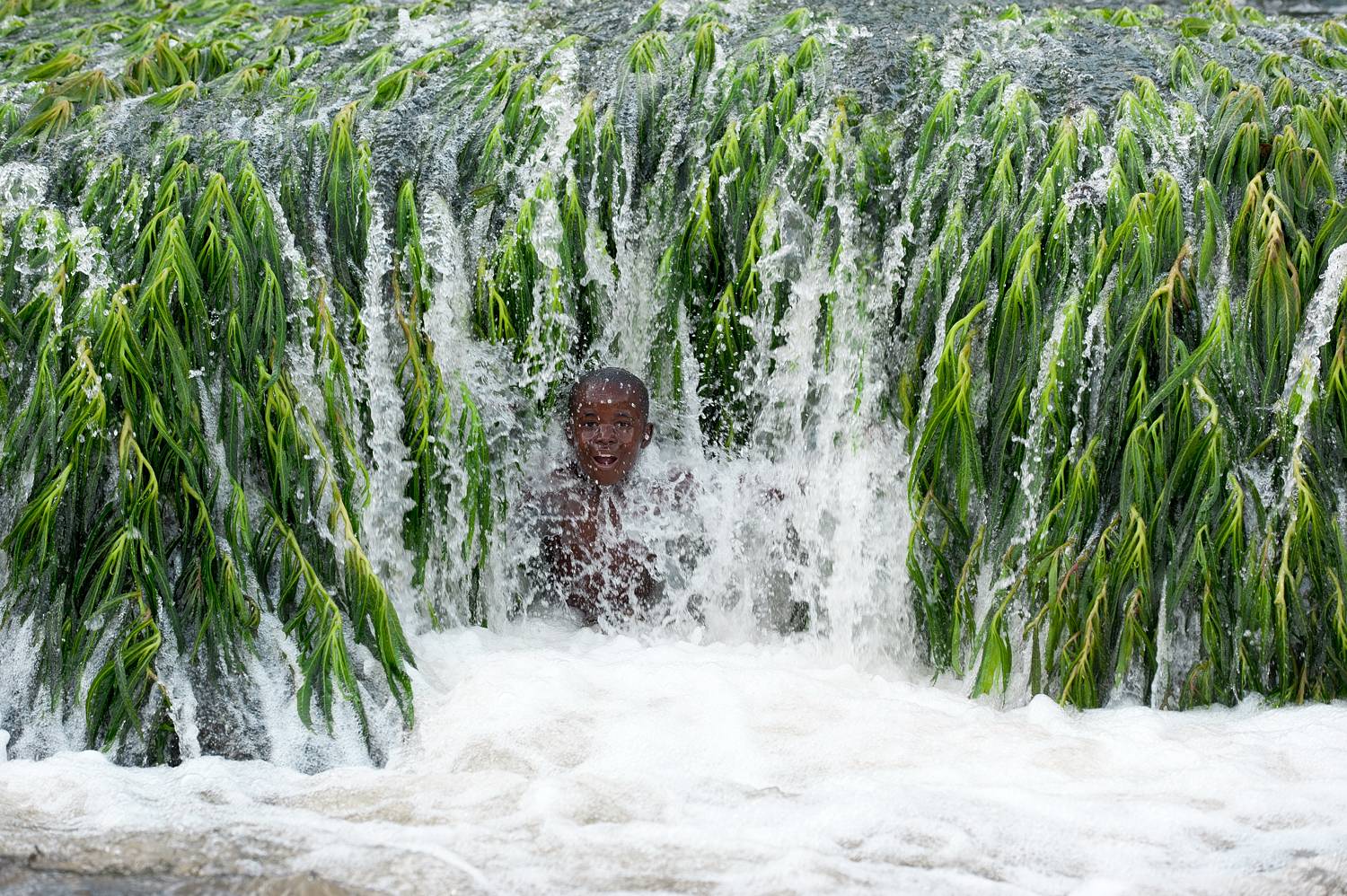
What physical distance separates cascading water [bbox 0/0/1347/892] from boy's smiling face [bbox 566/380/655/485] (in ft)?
0.77

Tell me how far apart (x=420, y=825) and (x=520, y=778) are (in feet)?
1.28

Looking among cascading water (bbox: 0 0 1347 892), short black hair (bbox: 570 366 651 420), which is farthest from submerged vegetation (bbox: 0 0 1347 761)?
short black hair (bbox: 570 366 651 420)

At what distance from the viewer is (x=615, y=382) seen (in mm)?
5418

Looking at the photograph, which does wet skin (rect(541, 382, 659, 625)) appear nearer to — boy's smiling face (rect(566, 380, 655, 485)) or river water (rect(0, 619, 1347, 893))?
boy's smiling face (rect(566, 380, 655, 485))

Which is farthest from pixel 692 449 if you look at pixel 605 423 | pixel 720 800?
pixel 720 800

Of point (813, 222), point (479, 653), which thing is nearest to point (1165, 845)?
point (479, 653)

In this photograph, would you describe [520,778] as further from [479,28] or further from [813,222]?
[479,28]

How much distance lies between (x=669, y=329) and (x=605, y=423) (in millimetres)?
532

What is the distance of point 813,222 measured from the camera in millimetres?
5621

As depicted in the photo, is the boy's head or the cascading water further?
the boy's head

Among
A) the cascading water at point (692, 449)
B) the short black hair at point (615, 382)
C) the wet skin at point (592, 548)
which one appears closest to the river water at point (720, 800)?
the cascading water at point (692, 449)

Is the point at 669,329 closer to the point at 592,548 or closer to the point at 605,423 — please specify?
the point at 605,423

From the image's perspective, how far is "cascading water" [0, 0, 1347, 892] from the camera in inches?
159

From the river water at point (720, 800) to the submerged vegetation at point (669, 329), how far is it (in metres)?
0.28
